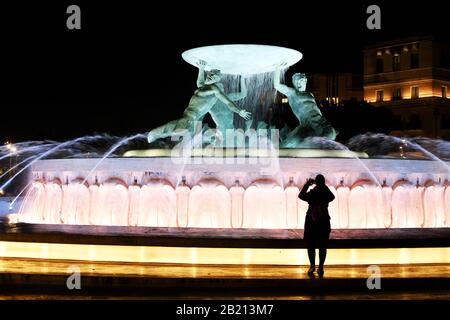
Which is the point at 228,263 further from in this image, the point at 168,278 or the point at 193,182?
the point at 193,182

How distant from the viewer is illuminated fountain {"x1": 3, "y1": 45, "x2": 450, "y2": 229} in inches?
506

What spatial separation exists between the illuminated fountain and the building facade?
54.4 meters

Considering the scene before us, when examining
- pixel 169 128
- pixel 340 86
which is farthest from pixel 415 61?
pixel 169 128

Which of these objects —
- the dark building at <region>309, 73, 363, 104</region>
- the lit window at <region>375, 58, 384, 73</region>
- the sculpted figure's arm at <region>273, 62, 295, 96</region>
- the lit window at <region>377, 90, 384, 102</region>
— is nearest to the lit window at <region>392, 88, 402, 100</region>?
the lit window at <region>377, 90, 384, 102</region>

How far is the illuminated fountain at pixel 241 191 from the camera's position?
12.9 meters

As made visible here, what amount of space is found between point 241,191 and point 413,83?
6361 cm

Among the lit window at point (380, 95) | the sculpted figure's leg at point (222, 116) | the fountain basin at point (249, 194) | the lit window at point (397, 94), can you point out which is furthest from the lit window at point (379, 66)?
the fountain basin at point (249, 194)

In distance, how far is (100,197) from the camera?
1345cm

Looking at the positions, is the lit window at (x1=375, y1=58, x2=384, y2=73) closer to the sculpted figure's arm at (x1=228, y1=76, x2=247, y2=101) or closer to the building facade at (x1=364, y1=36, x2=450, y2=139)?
the building facade at (x1=364, y1=36, x2=450, y2=139)

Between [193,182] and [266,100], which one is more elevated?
[266,100]

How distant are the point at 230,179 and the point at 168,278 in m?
5.00

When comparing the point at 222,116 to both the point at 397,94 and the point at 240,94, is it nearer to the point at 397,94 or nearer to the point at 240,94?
the point at 240,94

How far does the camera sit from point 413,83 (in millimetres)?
72312
